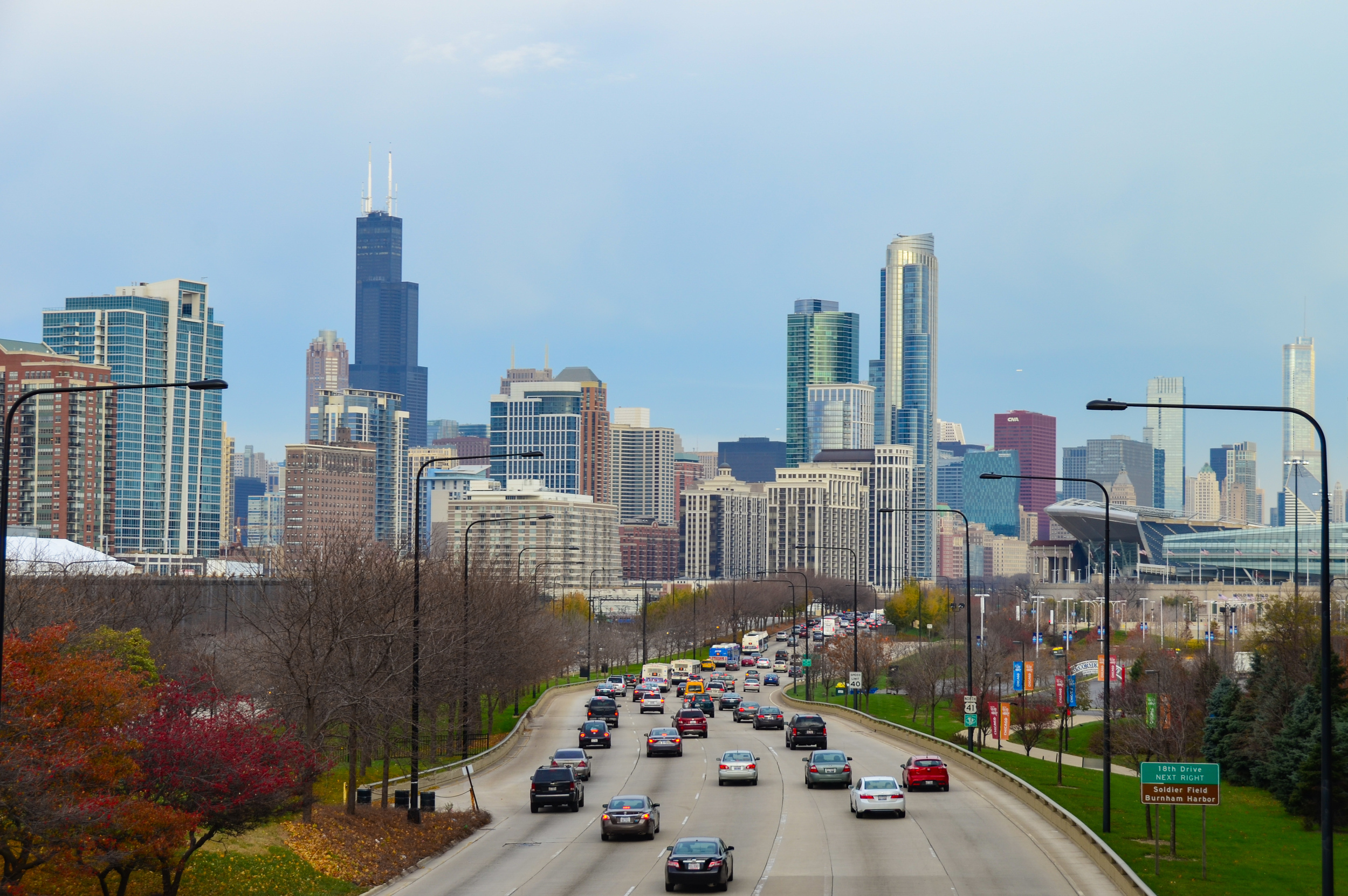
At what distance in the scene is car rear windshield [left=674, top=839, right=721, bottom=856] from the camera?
99.0 ft

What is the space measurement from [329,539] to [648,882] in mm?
22794

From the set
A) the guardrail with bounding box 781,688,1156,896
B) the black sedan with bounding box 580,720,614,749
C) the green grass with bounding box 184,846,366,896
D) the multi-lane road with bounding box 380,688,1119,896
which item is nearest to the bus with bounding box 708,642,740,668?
the guardrail with bounding box 781,688,1156,896

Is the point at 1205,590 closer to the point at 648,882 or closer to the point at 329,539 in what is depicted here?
the point at 329,539

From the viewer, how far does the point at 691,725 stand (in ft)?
234

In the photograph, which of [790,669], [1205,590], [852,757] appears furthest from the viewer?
[1205,590]

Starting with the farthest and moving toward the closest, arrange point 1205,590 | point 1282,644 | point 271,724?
point 1205,590, point 1282,644, point 271,724

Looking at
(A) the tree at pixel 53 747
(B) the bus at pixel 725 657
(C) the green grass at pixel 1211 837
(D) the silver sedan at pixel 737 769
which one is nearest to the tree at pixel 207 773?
(A) the tree at pixel 53 747

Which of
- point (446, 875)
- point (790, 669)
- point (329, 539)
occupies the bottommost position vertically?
point (790, 669)

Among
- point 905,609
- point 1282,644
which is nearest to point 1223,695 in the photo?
point 1282,644

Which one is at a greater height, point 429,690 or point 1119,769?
point 429,690

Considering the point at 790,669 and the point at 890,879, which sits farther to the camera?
the point at 790,669

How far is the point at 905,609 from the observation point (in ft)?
618

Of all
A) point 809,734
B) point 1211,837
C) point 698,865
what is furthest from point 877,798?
point 809,734

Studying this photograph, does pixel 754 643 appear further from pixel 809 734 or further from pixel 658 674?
pixel 809 734
